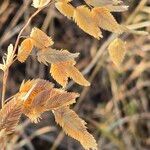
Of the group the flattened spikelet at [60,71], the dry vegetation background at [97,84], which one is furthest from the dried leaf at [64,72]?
the dry vegetation background at [97,84]

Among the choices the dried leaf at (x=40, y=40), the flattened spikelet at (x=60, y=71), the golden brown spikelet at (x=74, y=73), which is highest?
the dried leaf at (x=40, y=40)

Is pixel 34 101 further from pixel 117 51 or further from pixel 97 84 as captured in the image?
pixel 97 84

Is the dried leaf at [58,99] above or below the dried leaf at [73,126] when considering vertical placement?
above

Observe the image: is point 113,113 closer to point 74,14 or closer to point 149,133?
point 149,133

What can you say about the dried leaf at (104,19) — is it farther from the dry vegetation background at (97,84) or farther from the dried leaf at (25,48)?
the dry vegetation background at (97,84)

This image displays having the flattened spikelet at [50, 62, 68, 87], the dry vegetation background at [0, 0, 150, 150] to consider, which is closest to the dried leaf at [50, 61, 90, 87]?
the flattened spikelet at [50, 62, 68, 87]

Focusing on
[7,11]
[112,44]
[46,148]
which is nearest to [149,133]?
[46,148]

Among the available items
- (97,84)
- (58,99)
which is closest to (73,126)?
(58,99)
